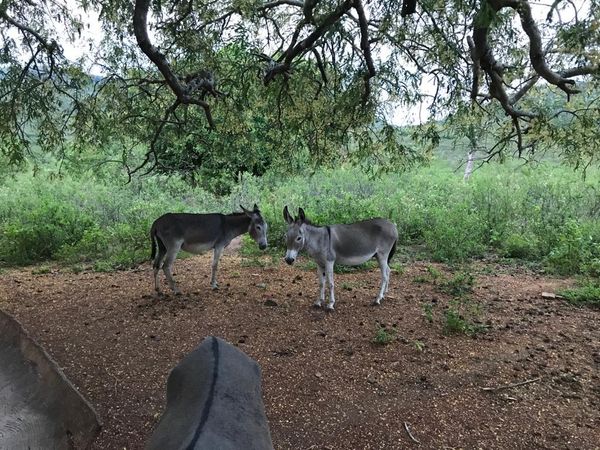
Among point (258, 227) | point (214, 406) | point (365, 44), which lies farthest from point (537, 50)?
point (258, 227)

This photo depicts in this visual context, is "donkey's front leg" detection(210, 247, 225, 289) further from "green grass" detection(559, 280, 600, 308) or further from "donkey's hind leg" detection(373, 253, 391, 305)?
"green grass" detection(559, 280, 600, 308)

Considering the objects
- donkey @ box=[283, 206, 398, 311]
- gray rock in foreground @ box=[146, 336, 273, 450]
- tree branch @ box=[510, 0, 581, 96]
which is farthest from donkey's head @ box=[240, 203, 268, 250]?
gray rock in foreground @ box=[146, 336, 273, 450]

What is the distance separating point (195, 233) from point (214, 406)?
206 inches

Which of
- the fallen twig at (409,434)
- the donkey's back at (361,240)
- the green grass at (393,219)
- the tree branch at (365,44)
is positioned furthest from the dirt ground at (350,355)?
the tree branch at (365,44)

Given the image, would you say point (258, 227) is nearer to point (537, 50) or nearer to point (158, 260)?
point (158, 260)

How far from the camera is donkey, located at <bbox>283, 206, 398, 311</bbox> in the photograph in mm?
6141

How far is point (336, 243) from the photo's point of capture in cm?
640

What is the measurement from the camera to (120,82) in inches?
285

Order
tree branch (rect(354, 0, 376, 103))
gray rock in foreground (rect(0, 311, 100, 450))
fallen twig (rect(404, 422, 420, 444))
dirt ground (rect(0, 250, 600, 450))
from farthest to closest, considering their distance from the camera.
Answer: tree branch (rect(354, 0, 376, 103)), dirt ground (rect(0, 250, 600, 450)), fallen twig (rect(404, 422, 420, 444)), gray rock in foreground (rect(0, 311, 100, 450))

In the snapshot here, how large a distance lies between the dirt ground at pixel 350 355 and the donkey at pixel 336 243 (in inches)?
17.6

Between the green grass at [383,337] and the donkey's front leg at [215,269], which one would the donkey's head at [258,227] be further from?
the green grass at [383,337]

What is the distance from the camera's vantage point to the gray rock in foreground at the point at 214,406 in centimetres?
174

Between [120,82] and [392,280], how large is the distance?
5315mm

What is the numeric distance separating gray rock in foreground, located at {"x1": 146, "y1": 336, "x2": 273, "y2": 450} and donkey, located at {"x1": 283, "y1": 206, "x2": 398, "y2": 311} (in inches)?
144
